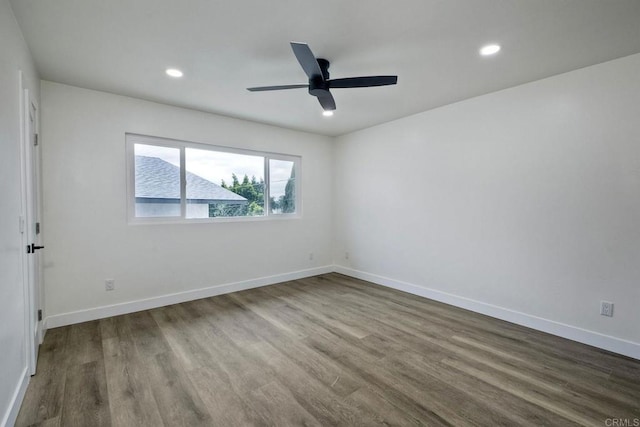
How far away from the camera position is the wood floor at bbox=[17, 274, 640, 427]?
174 centimetres

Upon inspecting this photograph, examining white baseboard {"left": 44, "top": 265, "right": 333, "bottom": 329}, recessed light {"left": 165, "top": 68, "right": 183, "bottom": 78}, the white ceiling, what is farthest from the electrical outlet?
recessed light {"left": 165, "top": 68, "right": 183, "bottom": 78}

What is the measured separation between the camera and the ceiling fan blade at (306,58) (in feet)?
5.92

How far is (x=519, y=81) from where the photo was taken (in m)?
2.91

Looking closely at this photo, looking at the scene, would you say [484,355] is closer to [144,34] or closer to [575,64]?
[575,64]

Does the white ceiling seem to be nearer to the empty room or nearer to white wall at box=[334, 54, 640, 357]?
the empty room

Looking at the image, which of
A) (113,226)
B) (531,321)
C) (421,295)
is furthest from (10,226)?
(531,321)

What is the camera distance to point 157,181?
3562 mm

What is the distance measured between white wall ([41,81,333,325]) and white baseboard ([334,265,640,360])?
7.86 feet

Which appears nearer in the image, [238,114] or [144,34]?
[144,34]

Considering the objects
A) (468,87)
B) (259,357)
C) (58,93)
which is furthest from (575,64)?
(58,93)

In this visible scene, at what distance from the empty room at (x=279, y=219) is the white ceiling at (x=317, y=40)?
21 mm

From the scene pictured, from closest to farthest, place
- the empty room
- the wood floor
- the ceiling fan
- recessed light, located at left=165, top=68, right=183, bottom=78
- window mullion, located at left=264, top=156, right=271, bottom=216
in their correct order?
the wood floor → the empty room → the ceiling fan → recessed light, located at left=165, top=68, right=183, bottom=78 → window mullion, located at left=264, top=156, right=271, bottom=216

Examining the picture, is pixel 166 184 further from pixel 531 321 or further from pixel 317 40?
pixel 531 321

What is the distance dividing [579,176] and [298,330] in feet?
10.2
